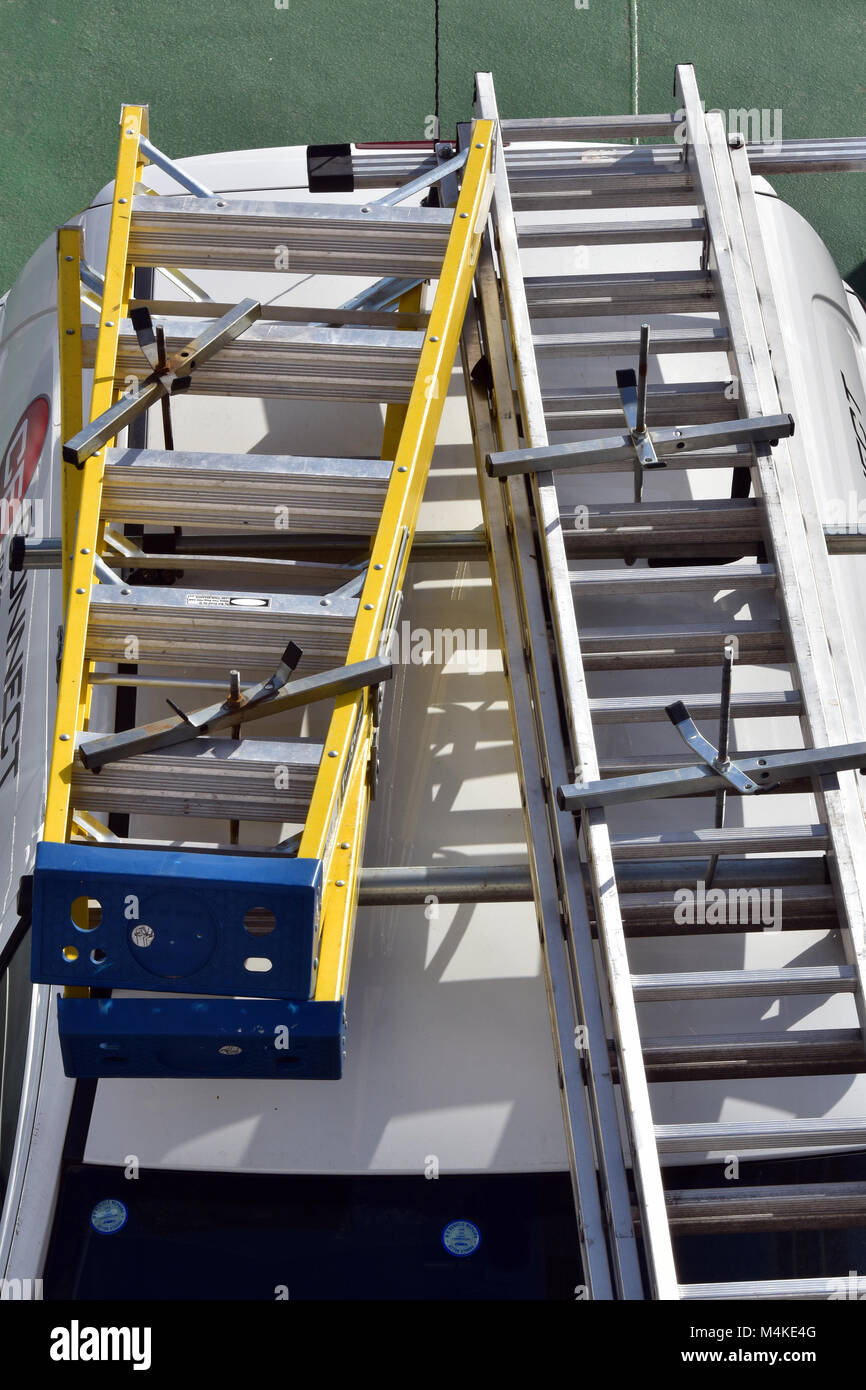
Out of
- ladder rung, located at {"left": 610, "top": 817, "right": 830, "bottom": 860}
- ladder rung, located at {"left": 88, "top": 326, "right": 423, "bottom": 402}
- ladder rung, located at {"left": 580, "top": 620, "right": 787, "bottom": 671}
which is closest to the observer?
ladder rung, located at {"left": 610, "top": 817, "right": 830, "bottom": 860}

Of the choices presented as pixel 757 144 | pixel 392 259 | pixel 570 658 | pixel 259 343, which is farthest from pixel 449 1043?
pixel 757 144

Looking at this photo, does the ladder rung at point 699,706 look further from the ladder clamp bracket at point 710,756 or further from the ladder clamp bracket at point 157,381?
the ladder clamp bracket at point 157,381

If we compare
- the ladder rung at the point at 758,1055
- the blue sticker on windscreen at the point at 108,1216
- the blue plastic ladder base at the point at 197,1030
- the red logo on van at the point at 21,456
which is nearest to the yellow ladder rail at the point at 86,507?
the blue plastic ladder base at the point at 197,1030

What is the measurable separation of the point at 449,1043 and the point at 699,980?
1.05 m

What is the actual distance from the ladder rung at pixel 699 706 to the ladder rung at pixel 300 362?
1615 millimetres

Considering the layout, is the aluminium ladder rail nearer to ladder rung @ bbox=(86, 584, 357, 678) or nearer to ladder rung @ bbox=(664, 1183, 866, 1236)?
ladder rung @ bbox=(664, 1183, 866, 1236)

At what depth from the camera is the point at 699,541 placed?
6629 millimetres

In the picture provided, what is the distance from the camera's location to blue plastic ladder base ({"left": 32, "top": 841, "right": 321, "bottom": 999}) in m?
4.79

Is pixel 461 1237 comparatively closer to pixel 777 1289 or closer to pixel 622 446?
pixel 777 1289

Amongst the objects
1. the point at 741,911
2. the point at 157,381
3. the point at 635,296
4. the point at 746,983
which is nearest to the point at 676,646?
the point at 741,911

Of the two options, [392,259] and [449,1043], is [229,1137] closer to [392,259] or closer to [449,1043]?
[449,1043]

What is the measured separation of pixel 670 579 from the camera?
252 inches

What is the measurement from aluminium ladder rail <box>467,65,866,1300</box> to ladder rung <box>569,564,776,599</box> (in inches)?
0.4

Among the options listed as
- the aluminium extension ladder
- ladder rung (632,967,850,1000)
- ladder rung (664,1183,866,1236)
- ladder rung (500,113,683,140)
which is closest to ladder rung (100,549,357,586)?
the aluminium extension ladder
